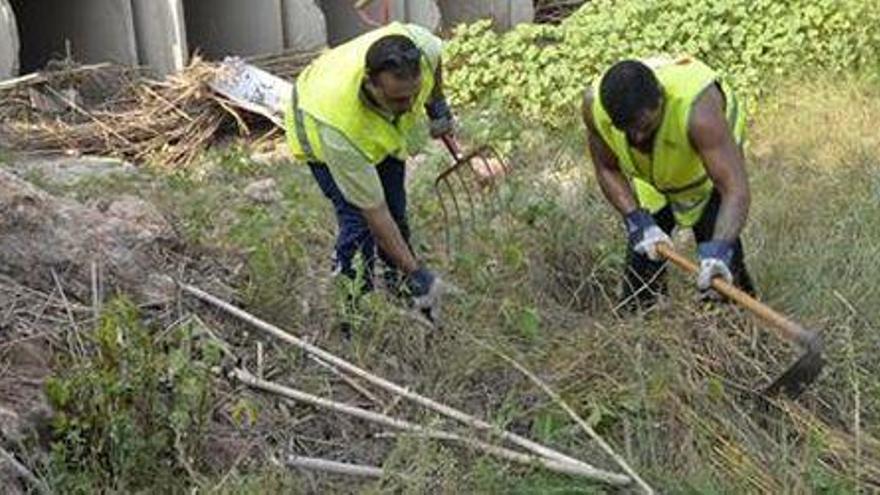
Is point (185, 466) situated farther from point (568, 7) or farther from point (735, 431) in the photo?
point (568, 7)

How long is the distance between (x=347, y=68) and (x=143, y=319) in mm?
1066

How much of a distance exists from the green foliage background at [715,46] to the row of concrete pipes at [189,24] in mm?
1347

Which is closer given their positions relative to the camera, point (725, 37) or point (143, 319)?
point (143, 319)

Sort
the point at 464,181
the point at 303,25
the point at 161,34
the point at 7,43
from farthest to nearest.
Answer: the point at 303,25, the point at 161,34, the point at 7,43, the point at 464,181

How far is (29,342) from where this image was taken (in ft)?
13.0

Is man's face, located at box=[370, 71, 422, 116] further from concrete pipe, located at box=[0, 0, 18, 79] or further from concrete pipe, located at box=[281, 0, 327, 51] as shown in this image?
concrete pipe, located at box=[281, 0, 327, 51]

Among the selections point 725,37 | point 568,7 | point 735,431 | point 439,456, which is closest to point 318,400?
point 439,456

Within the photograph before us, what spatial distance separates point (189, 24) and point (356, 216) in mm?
5794

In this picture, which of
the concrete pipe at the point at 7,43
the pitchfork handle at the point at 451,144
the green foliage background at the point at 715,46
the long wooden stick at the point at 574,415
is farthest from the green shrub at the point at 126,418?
the concrete pipe at the point at 7,43

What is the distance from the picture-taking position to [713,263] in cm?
414

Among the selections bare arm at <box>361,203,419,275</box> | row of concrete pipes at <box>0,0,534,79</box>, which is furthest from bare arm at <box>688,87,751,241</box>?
row of concrete pipes at <box>0,0,534,79</box>

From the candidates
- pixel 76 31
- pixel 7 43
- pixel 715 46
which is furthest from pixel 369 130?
pixel 76 31

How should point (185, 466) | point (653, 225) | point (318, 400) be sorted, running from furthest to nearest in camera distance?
point (653, 225), point (318, 400), point (185, 466)

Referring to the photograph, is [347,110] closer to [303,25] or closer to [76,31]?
[303,25]
